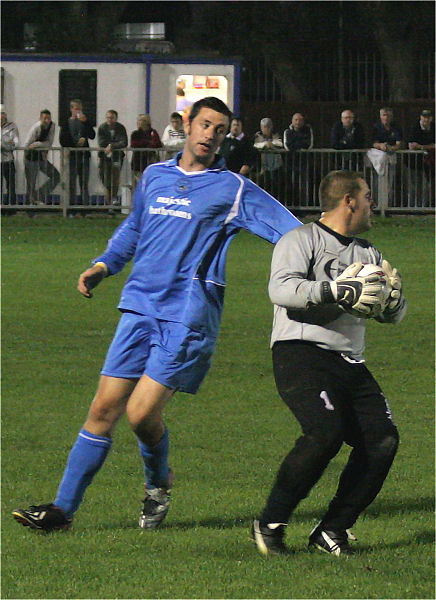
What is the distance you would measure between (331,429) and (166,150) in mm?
19919

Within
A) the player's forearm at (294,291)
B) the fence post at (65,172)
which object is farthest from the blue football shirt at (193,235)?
the fence post at (65,172)

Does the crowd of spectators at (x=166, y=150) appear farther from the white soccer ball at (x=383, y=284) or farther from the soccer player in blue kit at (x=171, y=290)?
the white soccer ball at (x=383, y=284)

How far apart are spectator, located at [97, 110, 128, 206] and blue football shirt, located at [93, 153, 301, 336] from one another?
19033 mm

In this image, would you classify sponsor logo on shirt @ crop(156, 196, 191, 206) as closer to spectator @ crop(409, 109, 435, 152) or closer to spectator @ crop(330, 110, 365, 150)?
spectator @ crop(330, 110, 365, 150)

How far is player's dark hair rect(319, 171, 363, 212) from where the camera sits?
6227 mm

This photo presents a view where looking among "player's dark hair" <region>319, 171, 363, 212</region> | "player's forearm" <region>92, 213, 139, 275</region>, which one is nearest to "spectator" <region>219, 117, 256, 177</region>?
"player's forearm" <region>92, 213, 139, 275</region>

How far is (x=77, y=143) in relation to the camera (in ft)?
85.2

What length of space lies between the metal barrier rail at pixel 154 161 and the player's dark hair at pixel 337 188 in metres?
18.8

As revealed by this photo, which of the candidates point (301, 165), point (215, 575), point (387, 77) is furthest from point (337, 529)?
point (387, 77)

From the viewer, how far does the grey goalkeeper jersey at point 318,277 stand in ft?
19.9

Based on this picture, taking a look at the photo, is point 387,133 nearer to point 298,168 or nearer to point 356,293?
point 298,168

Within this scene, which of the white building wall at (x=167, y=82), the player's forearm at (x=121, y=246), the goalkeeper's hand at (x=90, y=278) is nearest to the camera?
the goalkeeper's hand at (x=90, y=278)

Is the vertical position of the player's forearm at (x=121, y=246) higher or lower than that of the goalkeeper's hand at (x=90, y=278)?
higher

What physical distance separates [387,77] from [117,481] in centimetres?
3695
